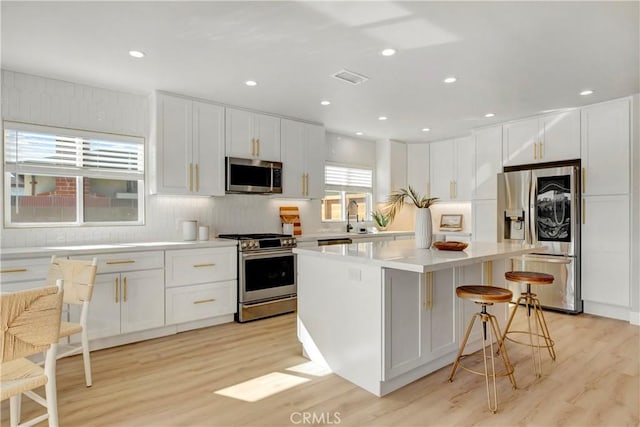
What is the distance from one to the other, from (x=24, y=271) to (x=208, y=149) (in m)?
2.02

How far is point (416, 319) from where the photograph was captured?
8.40 feet

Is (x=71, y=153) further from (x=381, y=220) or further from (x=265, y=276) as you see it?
(x=381, y=220)

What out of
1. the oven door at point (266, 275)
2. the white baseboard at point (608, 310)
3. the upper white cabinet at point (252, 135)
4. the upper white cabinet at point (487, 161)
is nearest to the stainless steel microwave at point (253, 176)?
the upper white cabinet at point (252, 135)

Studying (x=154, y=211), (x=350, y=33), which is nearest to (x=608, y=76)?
(x=350, y=33)

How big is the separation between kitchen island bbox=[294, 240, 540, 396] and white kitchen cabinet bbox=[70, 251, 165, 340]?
4.90ft

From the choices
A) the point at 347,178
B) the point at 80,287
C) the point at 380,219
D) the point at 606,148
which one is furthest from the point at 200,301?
the point at 606,148

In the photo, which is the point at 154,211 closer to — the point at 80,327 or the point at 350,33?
the point at 80,327

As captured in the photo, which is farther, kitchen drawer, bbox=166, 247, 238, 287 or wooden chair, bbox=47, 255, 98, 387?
kitchen drawer, bbox=166, 247, 238, 287

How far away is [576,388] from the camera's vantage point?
2.52 meters

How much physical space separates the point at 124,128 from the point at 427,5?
322 centimetres

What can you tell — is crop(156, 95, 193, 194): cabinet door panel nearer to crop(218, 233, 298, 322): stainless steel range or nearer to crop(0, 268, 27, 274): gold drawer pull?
crop(218, 233, 298, 322): stainless steel range

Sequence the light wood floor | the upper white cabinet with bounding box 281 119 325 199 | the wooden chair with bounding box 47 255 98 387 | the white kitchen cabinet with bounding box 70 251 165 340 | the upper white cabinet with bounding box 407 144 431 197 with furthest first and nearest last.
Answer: the upper white cabinet with bounding box 407 144 431 197 < the upper white cabinet with bounding box 281 119 325 199 < the white kitchen cabinet with bounding box 70 251 165 340 < the wooden chair with bounding box 47 255 98 387 < the light wood floor

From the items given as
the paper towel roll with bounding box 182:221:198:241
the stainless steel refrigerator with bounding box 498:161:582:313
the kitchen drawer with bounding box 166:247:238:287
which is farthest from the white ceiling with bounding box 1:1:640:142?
the kitchen drawer with bounding box 166:247:238:287

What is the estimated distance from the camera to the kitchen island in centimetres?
237
